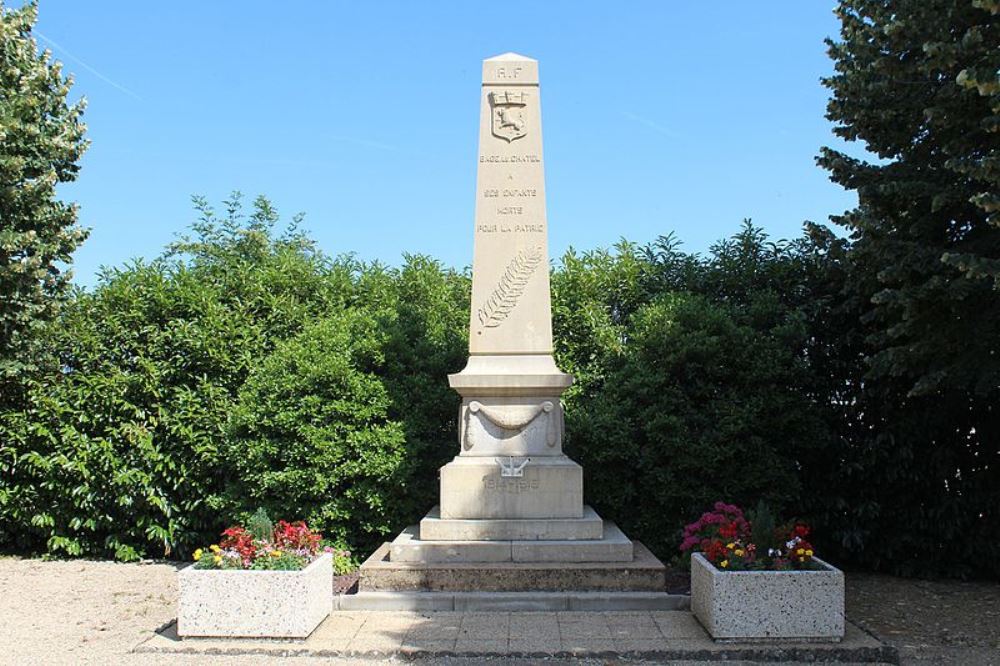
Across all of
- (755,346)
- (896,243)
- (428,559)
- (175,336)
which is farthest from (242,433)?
(896,243)

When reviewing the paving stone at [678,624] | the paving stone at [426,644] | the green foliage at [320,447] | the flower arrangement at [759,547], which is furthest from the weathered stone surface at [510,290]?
the paving stone at [426,644]

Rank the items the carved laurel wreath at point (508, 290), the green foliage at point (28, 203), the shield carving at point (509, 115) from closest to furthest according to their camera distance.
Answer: the carved laurel wreath at point (508, 290)
the shield carving at point (509, 115)
the green foliage at point (28, 203)

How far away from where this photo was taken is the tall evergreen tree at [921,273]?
624cm

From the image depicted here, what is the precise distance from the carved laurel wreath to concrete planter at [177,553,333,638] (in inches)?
119

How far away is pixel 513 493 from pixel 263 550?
2289 mm

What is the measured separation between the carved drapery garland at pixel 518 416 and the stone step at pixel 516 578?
1.30 metres

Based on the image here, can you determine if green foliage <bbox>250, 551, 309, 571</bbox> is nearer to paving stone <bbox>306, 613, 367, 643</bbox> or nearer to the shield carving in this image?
paving stone <bbox>306, 613, 367, 643</bbox>

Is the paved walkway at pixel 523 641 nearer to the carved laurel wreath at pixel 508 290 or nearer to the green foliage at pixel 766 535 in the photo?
the green foliage at pixel 766 535

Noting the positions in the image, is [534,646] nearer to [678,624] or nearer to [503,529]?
[678,624]

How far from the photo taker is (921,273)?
6.72 metres

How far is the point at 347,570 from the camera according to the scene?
26.9 ft

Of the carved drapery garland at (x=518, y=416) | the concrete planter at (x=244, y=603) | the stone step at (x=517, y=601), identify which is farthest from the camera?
the carved drapery garland at (x=518, y=416)

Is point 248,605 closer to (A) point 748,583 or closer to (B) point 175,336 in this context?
(A) point 748,583

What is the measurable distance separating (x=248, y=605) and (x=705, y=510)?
4651mm
